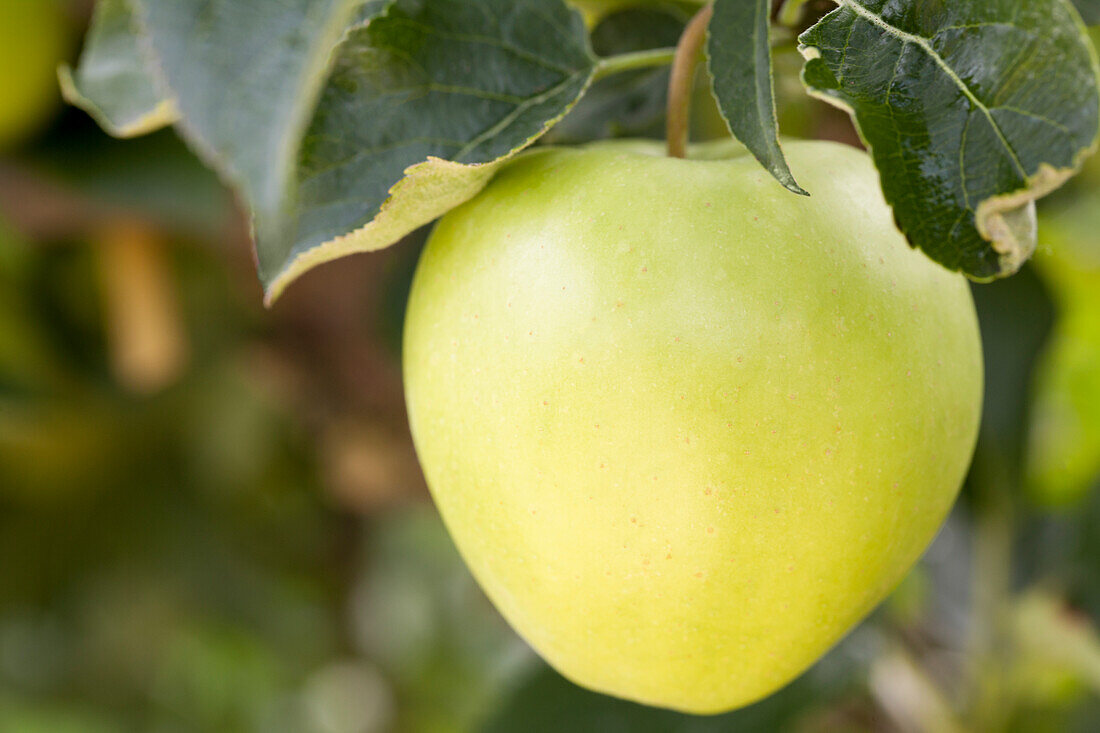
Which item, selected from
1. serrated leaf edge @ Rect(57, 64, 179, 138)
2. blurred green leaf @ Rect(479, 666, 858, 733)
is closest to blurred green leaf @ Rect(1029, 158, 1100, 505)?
blurred green leaf @ Rect(479, 666, 858, 733)

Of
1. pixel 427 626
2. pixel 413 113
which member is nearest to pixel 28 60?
pixel 413 113

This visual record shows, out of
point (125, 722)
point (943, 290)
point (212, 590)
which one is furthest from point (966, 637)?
point (125, 722)

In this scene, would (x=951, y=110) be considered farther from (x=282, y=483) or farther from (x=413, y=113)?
(x=282, y=483)

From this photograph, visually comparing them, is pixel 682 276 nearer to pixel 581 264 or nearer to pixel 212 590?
pixel 581 264

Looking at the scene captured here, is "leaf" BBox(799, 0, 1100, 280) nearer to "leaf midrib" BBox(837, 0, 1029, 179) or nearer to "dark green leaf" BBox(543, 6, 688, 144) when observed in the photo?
"leaf midrib" BBox(837, 0, 1029, 179)

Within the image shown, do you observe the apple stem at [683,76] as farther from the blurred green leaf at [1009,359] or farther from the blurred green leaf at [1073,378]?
the blurred green leaf at [1073,378]

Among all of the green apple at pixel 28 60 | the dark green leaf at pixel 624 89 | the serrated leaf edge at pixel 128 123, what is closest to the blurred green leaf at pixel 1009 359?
the dark green leaf at pixel 624 89
